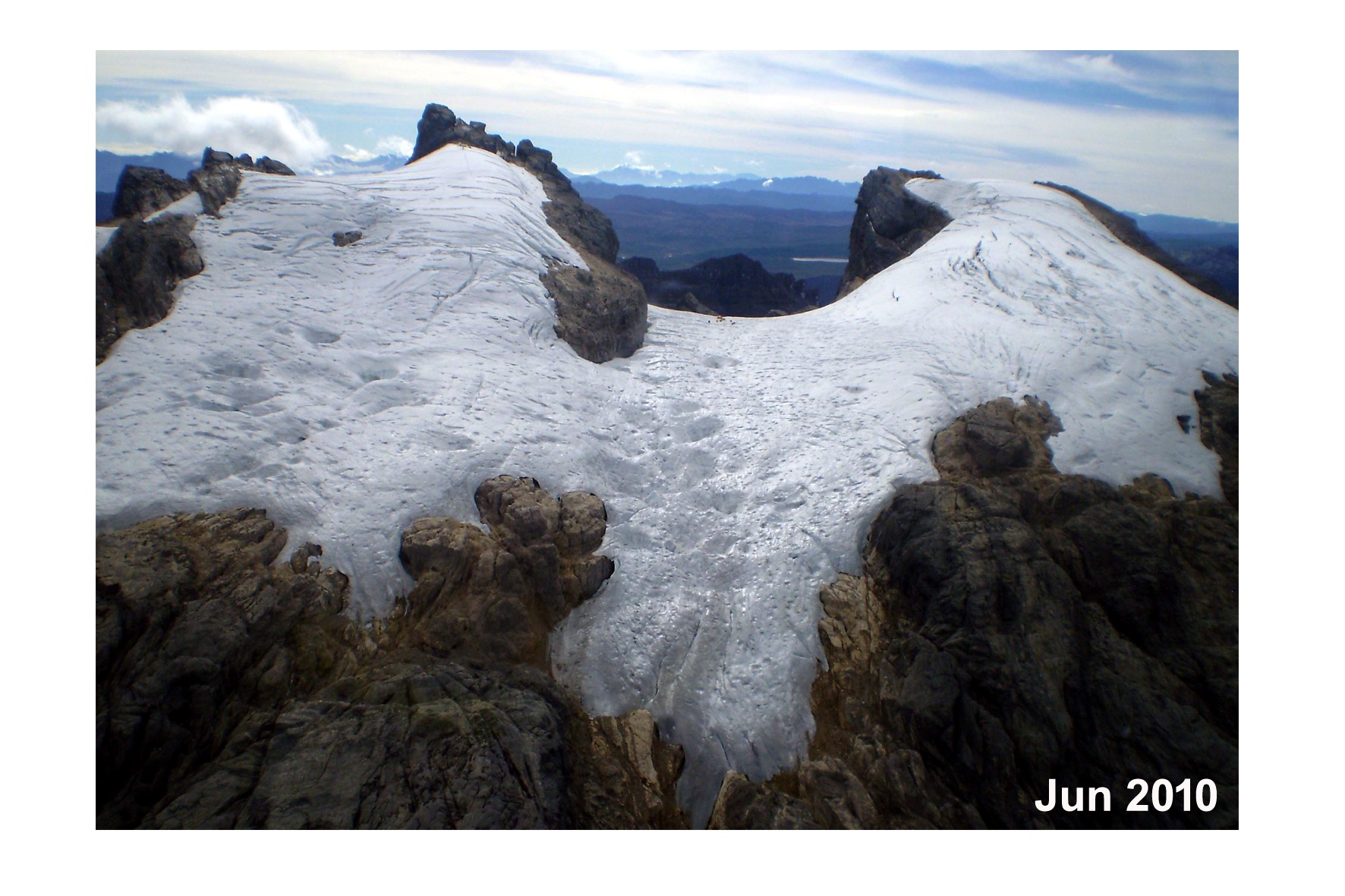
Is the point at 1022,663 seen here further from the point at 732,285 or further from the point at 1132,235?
Answer: the point at 732,285

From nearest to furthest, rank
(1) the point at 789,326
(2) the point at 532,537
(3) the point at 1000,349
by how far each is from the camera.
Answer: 1. (2) the point at 532,537
2. (3) the point at 1000,349
3. (1) the point at 789,326

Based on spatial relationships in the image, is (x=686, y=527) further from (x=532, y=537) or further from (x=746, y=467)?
(x=532, y=537)

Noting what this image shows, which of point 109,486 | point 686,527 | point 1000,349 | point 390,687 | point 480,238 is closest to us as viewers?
point 390,687

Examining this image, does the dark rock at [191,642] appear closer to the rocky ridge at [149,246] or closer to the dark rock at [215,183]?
the rocky ridge at [149,246]

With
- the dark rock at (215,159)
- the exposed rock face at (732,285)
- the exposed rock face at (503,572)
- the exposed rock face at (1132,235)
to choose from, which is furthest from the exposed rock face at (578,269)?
the exposed rock face at (732,285)

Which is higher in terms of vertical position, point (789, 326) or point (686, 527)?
point (789, 326)

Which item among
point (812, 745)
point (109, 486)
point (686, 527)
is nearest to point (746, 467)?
point (686, 527)
